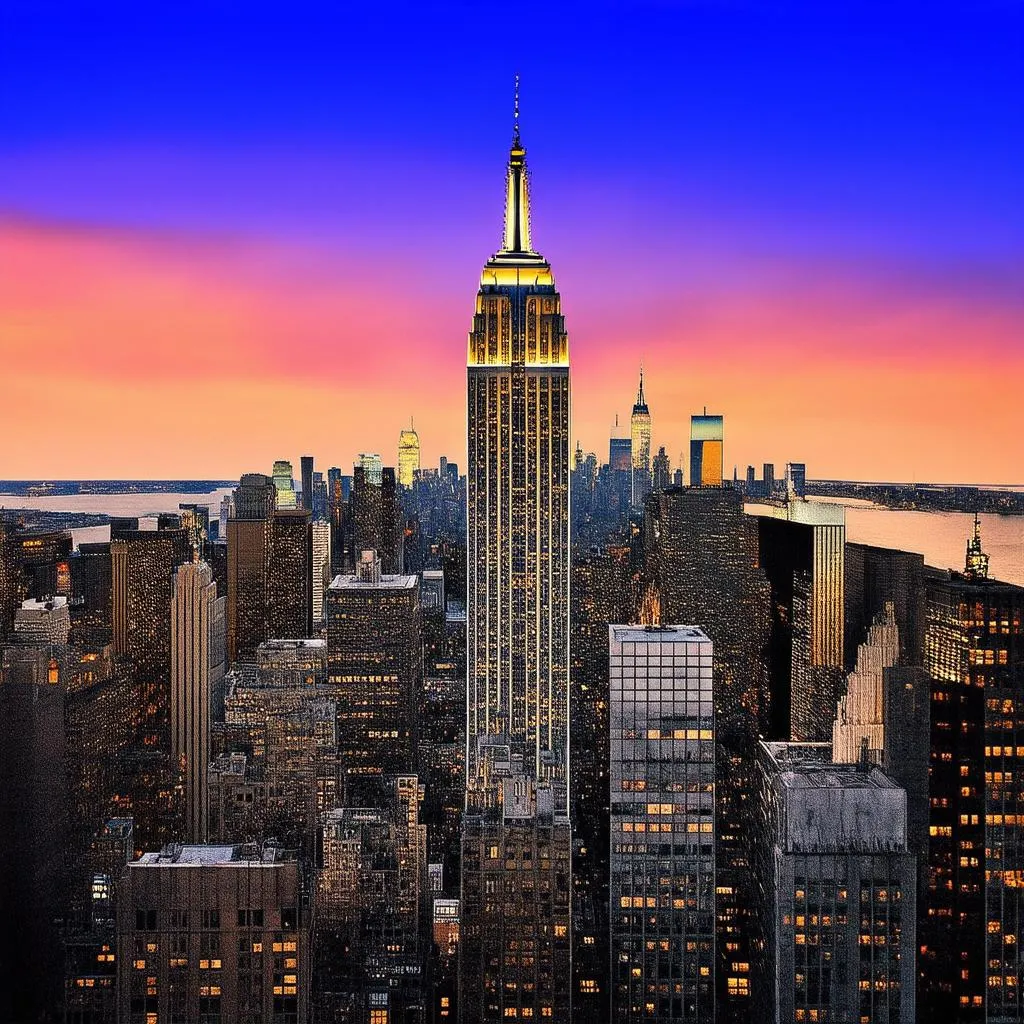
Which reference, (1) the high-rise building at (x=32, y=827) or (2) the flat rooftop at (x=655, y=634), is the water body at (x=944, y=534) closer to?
(2) the flat rooftop at (x=655, y=634)

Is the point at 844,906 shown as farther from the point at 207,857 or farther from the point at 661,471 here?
the point at 661,471

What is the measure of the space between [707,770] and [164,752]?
47.7ft

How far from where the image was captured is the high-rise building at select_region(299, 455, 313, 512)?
2861cm

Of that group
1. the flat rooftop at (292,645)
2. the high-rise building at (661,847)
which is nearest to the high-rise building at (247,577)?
the flat rooftop at (292,645)

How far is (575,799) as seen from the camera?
82.9 ft

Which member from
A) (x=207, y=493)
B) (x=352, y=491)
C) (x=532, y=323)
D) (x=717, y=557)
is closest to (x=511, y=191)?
(x=532, y=323)

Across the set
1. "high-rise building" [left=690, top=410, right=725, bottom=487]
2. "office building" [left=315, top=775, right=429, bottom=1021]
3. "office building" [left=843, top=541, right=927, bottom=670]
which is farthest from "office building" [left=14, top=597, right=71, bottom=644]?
"office building" [left=843, top=541, right=927, bottom=670]

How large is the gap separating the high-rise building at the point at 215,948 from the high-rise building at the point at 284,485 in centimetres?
1313

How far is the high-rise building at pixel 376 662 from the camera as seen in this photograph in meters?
33.2

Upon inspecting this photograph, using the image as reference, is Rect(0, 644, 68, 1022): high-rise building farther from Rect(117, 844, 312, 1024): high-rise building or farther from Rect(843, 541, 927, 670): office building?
Rect(843, 541, 927, 670): office building

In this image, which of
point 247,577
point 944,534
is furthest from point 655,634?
point 247,577

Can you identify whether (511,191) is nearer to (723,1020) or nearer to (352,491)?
(352,491)

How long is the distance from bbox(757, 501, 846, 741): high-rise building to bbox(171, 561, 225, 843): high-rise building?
12.9 meters

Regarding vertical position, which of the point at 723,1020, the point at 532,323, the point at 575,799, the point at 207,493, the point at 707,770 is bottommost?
the point at 723,1020
